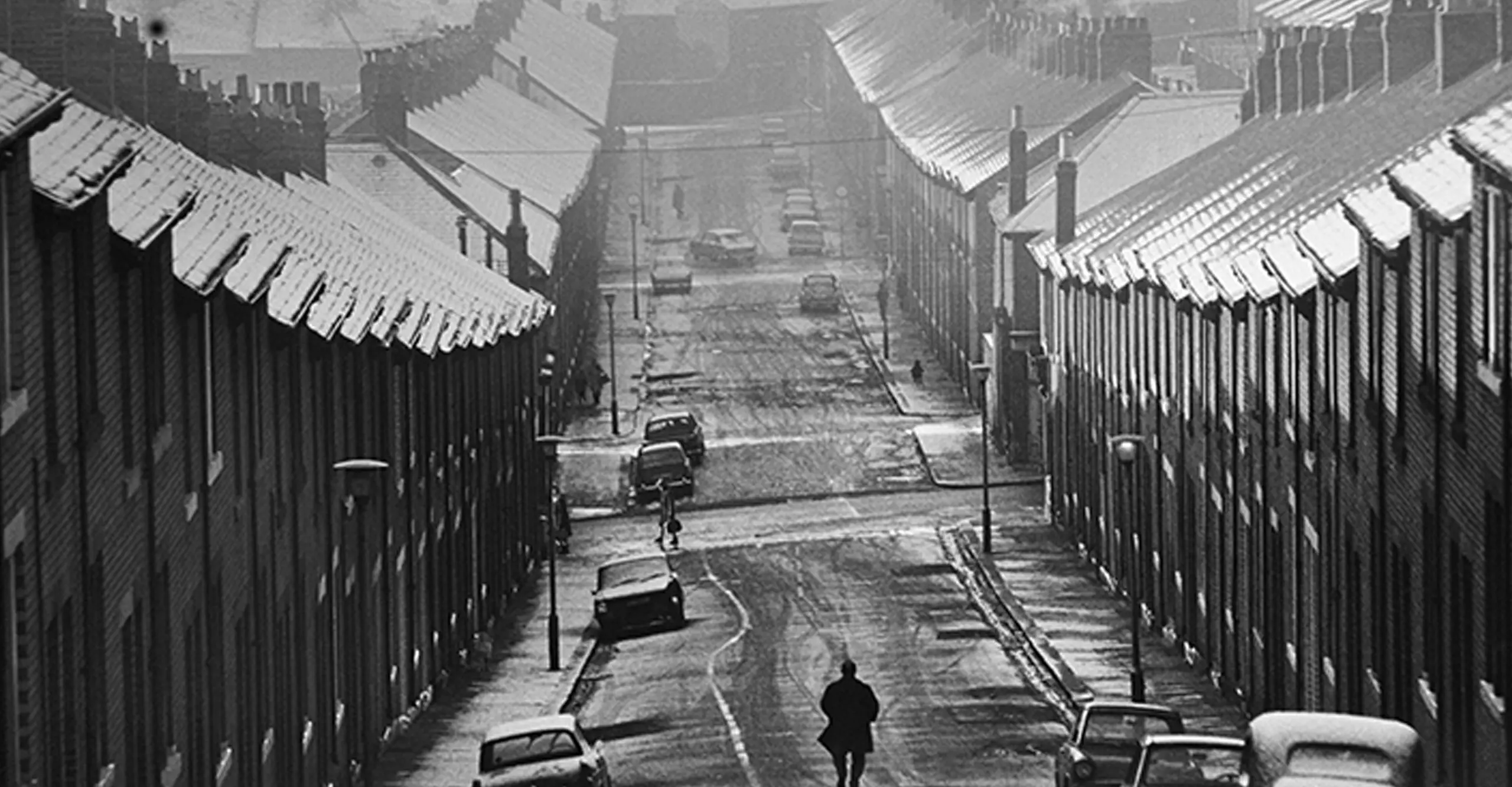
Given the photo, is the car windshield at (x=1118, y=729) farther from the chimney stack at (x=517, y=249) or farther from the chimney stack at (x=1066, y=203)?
the chimney stack at (x=517, y=249)

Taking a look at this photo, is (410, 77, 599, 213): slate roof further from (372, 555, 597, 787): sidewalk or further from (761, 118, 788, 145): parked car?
(761, 118, 788, 145): parked car

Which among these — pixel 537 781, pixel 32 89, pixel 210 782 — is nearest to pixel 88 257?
pixel 32 89

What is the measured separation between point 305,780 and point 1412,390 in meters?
13.5

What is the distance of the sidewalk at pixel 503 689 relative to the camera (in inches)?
1750

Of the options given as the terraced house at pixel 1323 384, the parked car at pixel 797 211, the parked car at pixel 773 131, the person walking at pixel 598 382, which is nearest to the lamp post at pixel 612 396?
the person walking at pixel 598 382

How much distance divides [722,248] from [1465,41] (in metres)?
84.3

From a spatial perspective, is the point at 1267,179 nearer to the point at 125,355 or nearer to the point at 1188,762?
the point at 1188,762

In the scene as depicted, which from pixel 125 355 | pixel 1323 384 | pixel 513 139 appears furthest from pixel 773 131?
pixel 125 355

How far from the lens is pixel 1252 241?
164 feet

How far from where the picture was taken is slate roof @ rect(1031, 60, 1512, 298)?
47531mm

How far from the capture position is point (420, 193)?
84312 millimetres

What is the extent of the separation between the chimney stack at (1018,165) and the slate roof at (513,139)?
55.8ft

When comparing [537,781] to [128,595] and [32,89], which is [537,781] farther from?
[32,89]

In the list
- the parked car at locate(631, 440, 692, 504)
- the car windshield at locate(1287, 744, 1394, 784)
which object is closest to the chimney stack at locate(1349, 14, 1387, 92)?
the parked car at locate(631, 440, 692, 504)
